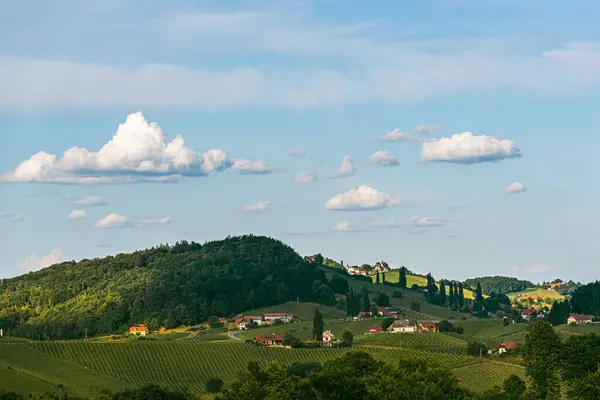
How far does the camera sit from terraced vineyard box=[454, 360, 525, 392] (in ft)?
444

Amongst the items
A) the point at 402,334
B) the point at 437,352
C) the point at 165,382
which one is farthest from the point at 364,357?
the point at 402,334

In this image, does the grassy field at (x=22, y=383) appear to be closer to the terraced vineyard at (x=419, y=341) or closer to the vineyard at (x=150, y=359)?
the vineyard at (x=150, y=359)

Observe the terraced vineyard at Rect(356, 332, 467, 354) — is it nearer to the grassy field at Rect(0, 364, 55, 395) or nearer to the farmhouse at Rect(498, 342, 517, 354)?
the farmhouse at Rect(498, 342, 517, 354)

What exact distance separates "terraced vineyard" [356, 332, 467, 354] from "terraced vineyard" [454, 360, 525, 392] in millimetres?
18028

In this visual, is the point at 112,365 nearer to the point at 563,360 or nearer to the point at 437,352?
the point at 437,352

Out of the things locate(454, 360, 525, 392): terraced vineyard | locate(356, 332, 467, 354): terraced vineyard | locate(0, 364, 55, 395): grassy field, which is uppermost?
locate(356, 332, 467, 354): terraced vineyard

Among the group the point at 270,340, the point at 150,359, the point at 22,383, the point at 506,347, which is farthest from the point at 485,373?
the point at 22,383

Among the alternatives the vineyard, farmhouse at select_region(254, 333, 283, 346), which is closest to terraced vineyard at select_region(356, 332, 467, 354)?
the vineyard

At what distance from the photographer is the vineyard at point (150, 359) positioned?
14650 cm

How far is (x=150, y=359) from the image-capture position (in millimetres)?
A: 163000

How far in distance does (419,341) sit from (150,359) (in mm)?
52365

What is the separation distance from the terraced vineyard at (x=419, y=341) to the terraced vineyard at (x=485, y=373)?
59.1 ft

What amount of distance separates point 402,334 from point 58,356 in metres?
69.3

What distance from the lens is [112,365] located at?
158500mm
